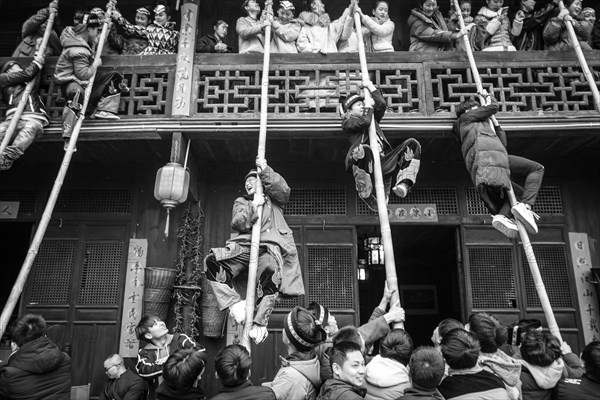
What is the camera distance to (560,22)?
6.62 metres

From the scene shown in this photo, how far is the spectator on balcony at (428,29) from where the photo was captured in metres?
6.95

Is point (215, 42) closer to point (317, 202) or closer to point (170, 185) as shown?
point (170, 185)

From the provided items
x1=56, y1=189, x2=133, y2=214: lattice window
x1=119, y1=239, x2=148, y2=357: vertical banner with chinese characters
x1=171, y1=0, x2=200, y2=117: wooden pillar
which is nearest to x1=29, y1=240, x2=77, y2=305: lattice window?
x1=56, y1=189, x2=133, y2=214: lattice window

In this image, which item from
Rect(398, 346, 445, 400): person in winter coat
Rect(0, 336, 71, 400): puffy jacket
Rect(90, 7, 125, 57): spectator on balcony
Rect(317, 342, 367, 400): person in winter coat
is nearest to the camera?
Rect(398, 346, 445, 400): person in winter coat

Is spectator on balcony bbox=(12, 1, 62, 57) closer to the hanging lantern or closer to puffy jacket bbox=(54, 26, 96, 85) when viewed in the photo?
puffy jacket bbox=(54, 26, 96, 85)

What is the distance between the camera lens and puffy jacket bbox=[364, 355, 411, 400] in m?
2.97

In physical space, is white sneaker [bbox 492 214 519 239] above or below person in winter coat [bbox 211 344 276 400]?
above

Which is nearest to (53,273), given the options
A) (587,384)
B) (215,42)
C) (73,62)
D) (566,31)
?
(73,62)

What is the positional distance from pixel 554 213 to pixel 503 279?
1.31 metres

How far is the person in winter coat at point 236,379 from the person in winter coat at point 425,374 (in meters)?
0.90

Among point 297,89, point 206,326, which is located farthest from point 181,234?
point 297,89

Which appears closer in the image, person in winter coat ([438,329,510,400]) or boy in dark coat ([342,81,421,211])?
person in winter coat ([438,329,510,400])

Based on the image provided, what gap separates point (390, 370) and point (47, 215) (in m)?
4.08

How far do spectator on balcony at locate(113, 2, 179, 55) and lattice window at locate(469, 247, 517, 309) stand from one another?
533cm
